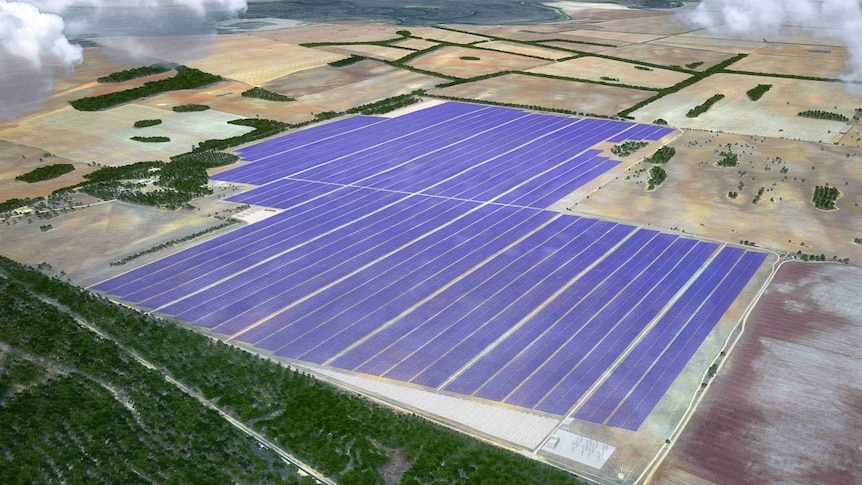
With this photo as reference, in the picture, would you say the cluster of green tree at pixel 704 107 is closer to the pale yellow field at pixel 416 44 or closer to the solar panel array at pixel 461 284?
the solar panel array at pixel 461 284

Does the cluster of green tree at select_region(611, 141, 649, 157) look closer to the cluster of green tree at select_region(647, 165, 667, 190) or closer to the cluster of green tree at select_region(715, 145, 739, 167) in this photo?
the cluster of green tree at select_region(647, 165, 667, 190)

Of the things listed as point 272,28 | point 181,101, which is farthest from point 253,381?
point 272,28

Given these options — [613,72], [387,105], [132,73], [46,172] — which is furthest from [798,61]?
[46,172]

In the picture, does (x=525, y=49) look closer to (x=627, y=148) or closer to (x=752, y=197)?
(x=627, y=148)

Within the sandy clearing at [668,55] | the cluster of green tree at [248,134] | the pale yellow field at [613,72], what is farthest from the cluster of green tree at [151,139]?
the sandy clearing at [668,55]

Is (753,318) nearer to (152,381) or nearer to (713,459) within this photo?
(713,459)

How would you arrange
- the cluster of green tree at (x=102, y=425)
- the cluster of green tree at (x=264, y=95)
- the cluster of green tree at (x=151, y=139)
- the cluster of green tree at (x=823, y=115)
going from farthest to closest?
the cluster of green tree at (x=264, y=95)
the cluster of green tree at (x=823, y=115)
the cluster of green tree at (x=151, y=139)
the cluster of green tree at (x=102, y=425)

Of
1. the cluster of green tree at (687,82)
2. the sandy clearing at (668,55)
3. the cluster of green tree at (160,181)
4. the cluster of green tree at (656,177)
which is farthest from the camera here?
the sandy clearing at (668,55)

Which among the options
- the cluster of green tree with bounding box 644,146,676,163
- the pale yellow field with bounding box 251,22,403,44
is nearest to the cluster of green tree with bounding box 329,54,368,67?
the pale yellow field with bounding box 251,22,403,44
